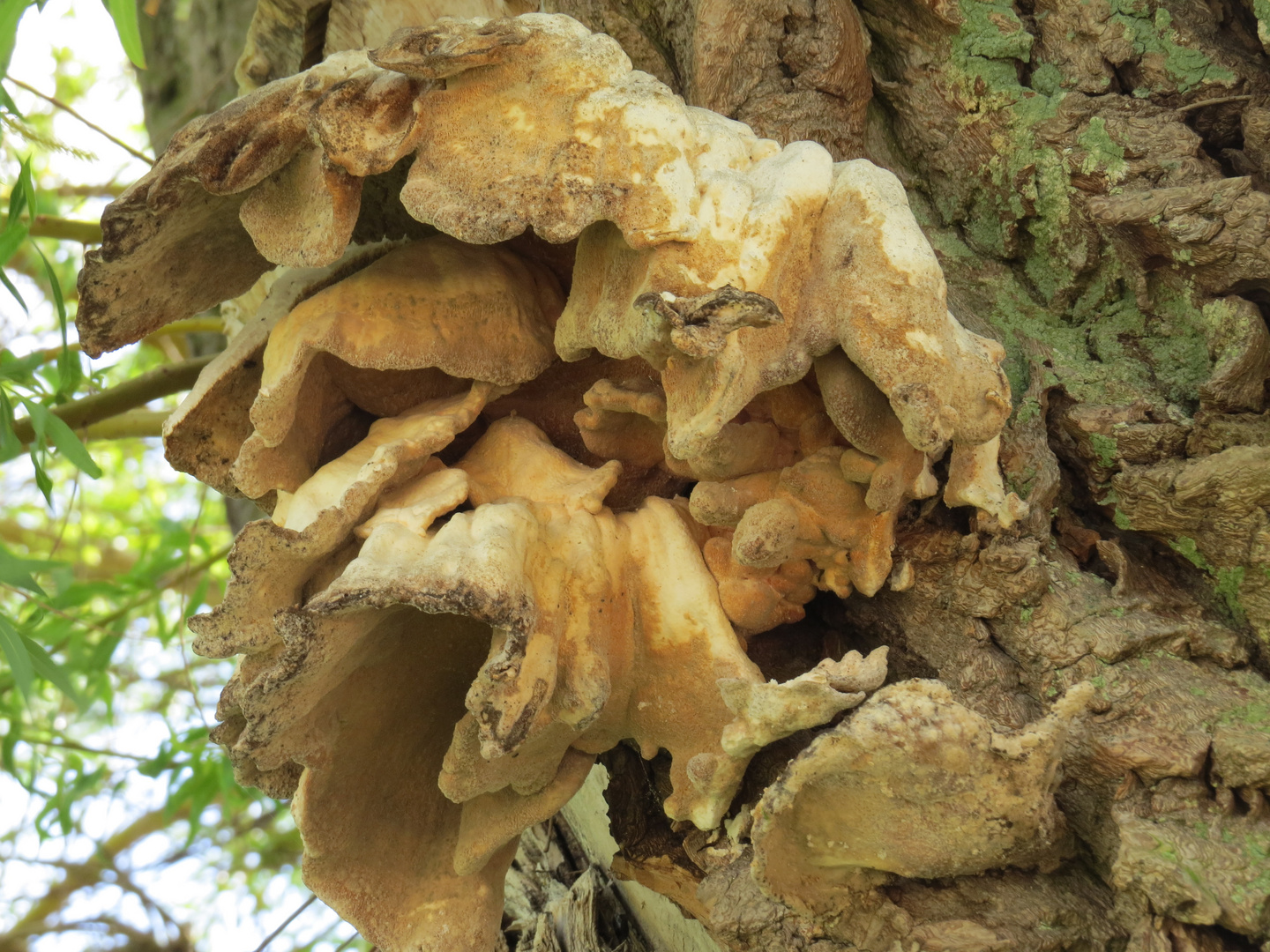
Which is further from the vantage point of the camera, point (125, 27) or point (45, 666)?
point (45, 666)

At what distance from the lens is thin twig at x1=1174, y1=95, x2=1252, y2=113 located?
53.9 inches

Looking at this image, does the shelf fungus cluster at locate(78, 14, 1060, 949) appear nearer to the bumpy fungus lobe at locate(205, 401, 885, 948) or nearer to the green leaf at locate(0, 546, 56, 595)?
the bumpy fungus lobe at locate(205, 401, 885, 948)

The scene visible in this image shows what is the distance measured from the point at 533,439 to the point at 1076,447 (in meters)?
0.68

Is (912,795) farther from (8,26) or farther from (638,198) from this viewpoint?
(8,26)

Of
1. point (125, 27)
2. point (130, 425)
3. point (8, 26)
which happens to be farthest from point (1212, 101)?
point (130, 425)

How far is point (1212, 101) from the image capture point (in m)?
1.38

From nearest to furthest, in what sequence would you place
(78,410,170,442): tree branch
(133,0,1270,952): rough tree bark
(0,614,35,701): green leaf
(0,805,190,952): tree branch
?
1. (133,0,1270,952): rough tree bark
2. (0,614,35,701): green leaf
3. (78,410,170,442): tree branch
4. (0,805,190,952): tree branch

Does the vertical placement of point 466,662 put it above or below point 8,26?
below

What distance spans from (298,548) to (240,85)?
108 centimetres

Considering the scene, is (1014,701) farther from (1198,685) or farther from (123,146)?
(123,146)

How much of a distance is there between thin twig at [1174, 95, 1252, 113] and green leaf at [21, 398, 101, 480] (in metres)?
1.65

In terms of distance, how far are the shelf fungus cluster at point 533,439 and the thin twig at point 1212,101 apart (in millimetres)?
491

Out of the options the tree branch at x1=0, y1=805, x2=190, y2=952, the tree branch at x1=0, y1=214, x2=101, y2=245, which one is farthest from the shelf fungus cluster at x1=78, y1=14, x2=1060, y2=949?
the tree branch at x1=0, y1=805, x2=190, y2=952

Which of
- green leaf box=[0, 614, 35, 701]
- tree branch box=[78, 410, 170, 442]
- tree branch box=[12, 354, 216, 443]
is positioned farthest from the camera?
tree branch box=[78, 410, 170, 442]
